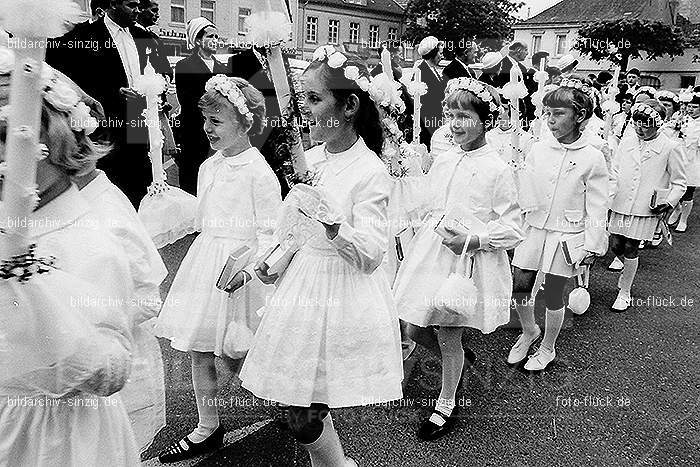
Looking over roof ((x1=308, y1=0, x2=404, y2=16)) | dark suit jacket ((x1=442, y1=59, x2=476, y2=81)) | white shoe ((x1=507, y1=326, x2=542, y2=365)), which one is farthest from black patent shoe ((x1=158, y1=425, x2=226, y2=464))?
roof ((x1=308, y1=0, x2=404, y2=16))

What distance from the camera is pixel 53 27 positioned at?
116 centimetres

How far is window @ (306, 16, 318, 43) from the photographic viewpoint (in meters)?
42.6

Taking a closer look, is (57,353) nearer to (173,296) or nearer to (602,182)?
(173,296)

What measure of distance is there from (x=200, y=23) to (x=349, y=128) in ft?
16.4

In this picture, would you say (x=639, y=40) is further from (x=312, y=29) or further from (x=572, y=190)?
(x=572, y=190)

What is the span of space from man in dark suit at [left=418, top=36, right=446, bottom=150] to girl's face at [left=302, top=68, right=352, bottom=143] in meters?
4.86

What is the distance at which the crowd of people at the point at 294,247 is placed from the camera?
5.63 feet

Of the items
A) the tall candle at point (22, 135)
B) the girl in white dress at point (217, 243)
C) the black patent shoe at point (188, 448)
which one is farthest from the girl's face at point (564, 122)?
the tall candle at point (22, 135)

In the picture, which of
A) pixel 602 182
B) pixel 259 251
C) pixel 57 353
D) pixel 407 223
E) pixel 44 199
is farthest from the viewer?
pixel 602 182

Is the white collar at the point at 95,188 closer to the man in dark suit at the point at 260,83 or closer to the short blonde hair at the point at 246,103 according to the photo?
the man in dark suit at the point at 260,83

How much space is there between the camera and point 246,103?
337 centimetres

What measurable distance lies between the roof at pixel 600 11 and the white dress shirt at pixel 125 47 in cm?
4622

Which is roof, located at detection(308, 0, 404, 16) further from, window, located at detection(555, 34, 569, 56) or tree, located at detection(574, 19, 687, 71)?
tree, located at detection(574, 19, 687, 71)

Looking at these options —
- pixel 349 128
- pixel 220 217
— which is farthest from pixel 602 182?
pixel 220 217
